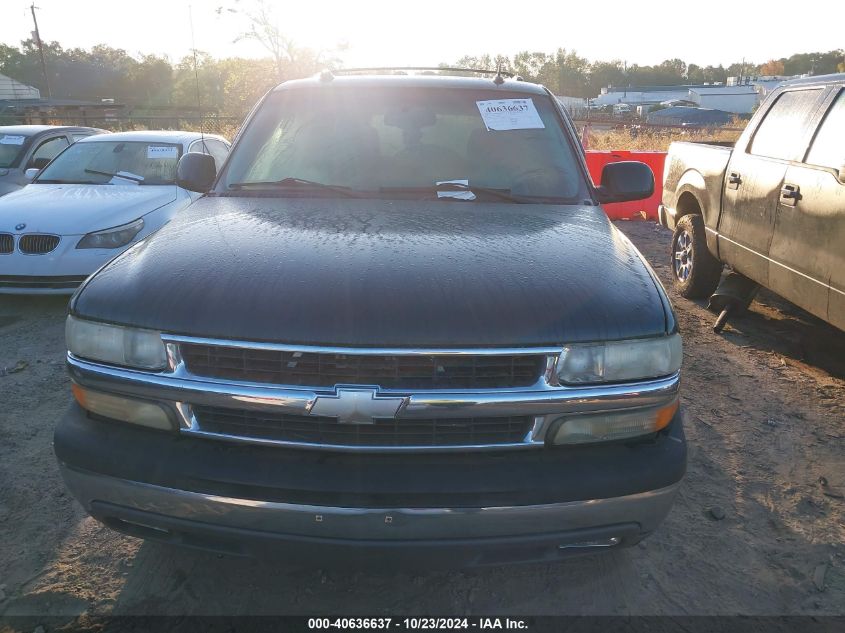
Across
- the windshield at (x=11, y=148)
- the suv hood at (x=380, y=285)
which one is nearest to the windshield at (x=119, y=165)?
the windshield at (x=11, y=148)

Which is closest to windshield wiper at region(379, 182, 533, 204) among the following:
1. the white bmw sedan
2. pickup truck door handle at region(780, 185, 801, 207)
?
pickup truck door handle at region(780, 185, 801, 207)

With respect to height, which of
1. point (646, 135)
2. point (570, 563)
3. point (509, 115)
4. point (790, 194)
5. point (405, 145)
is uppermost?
point (509, 115)

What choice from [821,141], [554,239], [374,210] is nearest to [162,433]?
[374,210]

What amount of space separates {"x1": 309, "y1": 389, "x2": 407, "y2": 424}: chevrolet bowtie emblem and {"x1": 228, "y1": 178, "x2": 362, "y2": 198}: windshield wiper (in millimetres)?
1310

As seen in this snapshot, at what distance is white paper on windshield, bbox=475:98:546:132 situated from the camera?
312cm

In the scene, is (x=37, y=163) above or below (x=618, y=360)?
below

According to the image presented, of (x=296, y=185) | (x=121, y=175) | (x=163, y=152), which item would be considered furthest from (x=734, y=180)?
(x=121, y=175)

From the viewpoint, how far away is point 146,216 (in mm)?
5906

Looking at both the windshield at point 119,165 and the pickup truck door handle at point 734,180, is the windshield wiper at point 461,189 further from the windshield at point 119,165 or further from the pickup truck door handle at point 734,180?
the windshield at point 119,165

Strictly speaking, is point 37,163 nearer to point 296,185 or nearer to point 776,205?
point 296,185

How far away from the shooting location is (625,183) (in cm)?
328

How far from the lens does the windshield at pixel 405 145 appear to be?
118 inches

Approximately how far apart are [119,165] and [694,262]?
588cm

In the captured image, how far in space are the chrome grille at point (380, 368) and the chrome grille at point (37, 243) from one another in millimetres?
4572
